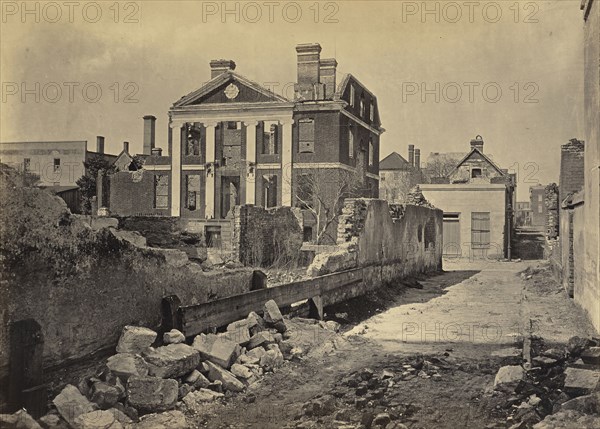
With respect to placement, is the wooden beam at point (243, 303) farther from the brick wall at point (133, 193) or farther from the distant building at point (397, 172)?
the distant building at point (397, 172)

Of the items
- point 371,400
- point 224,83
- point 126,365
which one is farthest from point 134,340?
point 224,83

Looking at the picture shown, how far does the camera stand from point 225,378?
21.0ft

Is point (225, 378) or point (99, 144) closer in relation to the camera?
point (225, 378)

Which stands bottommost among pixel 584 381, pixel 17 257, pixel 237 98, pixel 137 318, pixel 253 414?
pixel 253 414

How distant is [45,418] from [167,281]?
249 centimetres

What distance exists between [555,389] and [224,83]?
28.9 meters

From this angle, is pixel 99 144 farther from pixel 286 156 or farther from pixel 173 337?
pixel 173 337

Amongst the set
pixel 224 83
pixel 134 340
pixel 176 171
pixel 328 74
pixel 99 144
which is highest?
pixel 328 74

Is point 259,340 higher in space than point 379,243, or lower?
lower

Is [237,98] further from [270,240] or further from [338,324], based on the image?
[338,324]

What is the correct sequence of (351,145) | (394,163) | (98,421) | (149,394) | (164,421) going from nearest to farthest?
(98,421), (164,421), (149,394), (351,145), (394,163)

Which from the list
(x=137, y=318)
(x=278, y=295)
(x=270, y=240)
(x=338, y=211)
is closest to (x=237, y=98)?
(x=338, y=211)

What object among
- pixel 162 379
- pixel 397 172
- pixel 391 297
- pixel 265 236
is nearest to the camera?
pixel 162 379

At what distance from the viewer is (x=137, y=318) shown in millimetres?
6578
